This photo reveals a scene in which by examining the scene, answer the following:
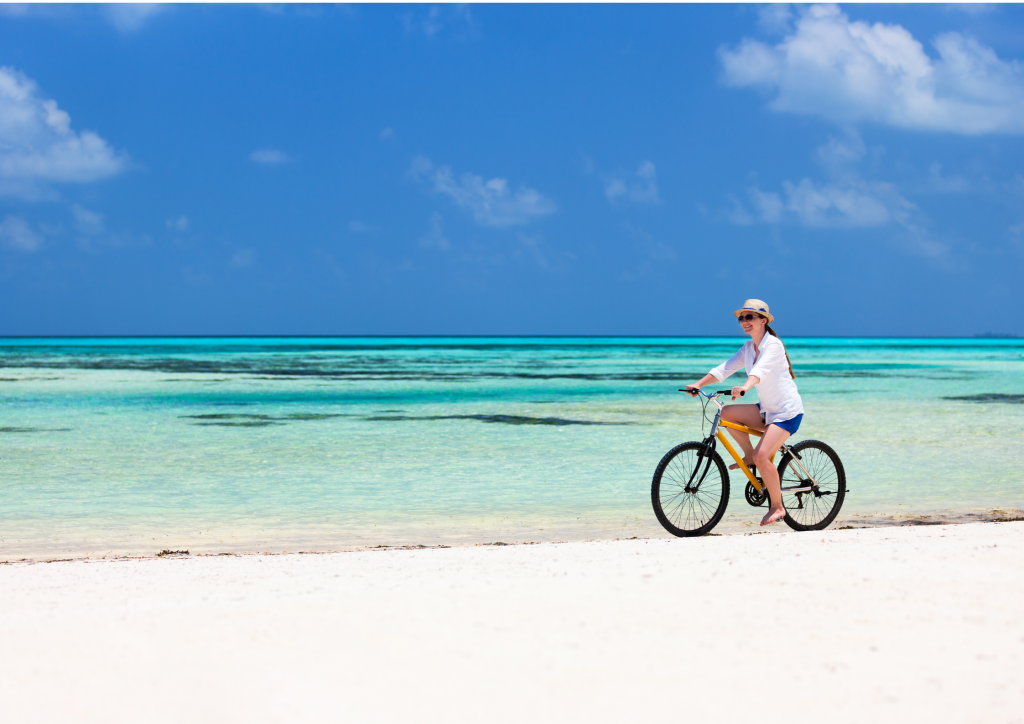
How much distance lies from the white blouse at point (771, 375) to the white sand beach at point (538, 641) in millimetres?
1319

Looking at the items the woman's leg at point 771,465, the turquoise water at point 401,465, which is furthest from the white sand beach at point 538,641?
the turquoise water at point 401,465

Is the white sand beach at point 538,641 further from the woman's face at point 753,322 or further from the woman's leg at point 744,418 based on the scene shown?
the woman's face at point 753,322

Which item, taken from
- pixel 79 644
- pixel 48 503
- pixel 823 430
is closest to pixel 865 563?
pixel 79 644

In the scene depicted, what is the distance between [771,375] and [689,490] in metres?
1.16

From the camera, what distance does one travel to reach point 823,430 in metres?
16.8

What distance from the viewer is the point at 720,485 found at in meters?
7.12

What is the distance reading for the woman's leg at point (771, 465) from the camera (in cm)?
666

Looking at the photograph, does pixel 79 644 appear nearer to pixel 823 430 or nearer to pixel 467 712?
pixel 467 712

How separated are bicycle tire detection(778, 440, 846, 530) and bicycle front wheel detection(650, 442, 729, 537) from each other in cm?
53

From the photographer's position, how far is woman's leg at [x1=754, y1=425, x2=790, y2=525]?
6.66m

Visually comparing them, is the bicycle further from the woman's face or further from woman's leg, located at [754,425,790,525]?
the woman's face

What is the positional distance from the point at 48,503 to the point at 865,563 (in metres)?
8.26

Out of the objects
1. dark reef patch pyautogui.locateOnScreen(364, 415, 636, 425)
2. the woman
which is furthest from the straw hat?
dark reef patch pyautogui.locateOnScreen(364, 415, 636, 425)

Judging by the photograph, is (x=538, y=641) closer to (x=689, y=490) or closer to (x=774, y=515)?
(x=689, y=490)
